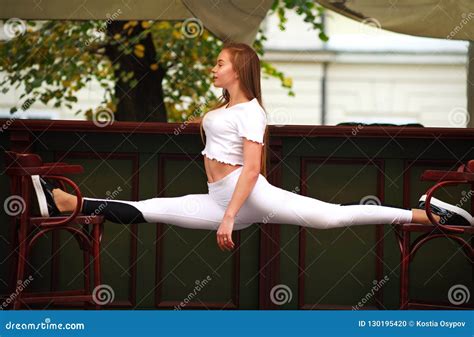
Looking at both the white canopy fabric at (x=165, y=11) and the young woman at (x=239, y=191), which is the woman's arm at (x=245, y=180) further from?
the white canopy fabric at (x=165, y=11)

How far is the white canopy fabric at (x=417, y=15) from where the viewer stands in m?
7.13

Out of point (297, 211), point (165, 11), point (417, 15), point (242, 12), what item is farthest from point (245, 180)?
point (165, 11)

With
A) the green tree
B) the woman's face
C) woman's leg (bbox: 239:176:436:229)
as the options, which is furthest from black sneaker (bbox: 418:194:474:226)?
the green tree

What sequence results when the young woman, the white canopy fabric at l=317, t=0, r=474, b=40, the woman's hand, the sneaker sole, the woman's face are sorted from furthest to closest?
the white canopy fabric at l=317, t=0, r=474, b=40 < the sneaker sole < the woman's face < the young woman < the woman's hand

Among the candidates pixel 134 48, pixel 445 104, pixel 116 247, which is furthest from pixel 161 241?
pixel 445 104

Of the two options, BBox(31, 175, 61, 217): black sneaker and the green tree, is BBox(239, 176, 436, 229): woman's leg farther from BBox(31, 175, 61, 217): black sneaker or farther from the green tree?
the green tree

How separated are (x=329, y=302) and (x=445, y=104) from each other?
58.2 feet

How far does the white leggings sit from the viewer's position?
530cm

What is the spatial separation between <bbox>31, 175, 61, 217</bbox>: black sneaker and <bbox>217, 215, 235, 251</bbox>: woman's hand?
2.87 ft

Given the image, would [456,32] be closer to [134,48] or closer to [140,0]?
[140,0]

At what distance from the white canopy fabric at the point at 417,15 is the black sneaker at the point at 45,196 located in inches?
101

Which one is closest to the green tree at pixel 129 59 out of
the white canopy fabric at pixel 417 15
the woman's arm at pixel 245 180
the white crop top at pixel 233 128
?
the white canopy fabric at pixel 417 15

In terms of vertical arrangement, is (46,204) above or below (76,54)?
below

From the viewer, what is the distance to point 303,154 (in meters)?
6.44
